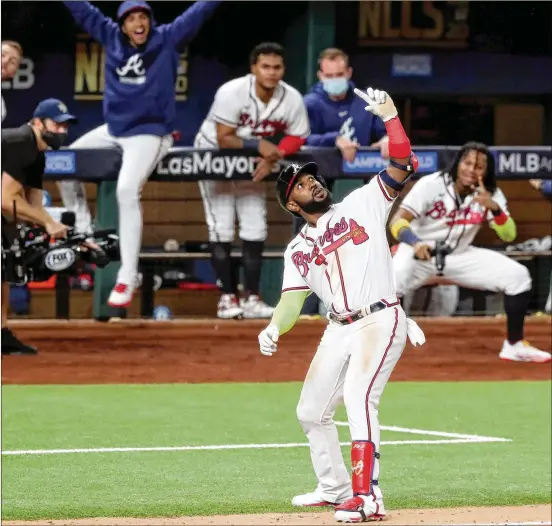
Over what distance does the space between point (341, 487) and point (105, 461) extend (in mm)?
1819

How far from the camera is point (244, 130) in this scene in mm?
11172

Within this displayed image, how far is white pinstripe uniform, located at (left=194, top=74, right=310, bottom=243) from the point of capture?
35.4 feet

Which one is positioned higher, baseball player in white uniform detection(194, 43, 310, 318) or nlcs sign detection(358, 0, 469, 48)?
nlcs sign detection(358, 0, 469, 48)

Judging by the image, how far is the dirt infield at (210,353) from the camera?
1004 centimetres

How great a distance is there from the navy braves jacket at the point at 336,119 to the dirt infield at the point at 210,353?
1.49 metres

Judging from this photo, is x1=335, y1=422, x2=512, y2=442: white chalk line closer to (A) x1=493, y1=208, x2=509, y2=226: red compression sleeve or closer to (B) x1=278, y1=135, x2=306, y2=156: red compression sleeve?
(A) x1=493, y1=208, x2=509, y2=226: red compression sleeve

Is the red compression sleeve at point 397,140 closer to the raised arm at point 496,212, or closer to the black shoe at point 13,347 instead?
the raised arm at point 496,212

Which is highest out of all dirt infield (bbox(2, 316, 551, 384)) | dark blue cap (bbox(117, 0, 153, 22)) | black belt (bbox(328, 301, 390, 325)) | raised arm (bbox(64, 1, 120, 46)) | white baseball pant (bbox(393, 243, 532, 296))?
dark blue cap (bbox(117, 0, 153, 22))

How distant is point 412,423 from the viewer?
8.29 metres

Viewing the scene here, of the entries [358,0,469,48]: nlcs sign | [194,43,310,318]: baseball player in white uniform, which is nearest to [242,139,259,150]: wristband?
[194,43,310,318]: baseball player in white uniform

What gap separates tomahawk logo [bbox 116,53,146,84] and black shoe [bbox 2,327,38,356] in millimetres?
1973

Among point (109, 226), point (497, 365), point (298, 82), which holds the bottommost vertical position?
point (497, 365)

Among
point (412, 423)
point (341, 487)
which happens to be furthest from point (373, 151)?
point (341, 487)

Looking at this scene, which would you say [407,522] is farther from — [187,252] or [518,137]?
[518,137]
